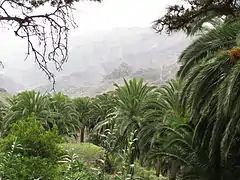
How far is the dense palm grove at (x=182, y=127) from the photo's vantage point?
4.80 metres

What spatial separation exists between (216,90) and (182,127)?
341 centimetres

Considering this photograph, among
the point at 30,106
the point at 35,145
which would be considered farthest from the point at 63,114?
the point at 35,145

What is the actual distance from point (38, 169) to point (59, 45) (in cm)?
167

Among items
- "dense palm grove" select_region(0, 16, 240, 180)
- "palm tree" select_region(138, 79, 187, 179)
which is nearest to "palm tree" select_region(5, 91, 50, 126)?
"dense palm grove" select_region(0, 16, 240, 180)

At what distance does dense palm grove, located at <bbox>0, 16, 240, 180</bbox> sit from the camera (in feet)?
15.7

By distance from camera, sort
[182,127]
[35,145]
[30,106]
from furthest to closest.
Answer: [30,106]
[182,127]
[35,145]

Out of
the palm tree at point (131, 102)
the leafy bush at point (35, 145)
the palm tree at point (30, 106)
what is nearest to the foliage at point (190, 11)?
the leafy bush at point (35, 145)

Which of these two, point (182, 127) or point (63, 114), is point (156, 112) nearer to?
point (182, 127)

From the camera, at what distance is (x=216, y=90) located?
8.71 m

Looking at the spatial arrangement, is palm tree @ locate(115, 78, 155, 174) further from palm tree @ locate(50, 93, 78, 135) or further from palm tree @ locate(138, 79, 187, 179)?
palm tree @ locate(50, 93, 78, 135)

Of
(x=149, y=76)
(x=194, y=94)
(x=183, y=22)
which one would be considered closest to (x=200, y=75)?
(x=194, y=94)

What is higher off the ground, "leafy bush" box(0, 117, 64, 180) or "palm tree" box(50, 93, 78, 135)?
"palm tree" box(50, 93, 78, 135)

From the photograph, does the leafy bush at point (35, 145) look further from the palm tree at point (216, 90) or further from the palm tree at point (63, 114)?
the palm tree at point (63, 114)

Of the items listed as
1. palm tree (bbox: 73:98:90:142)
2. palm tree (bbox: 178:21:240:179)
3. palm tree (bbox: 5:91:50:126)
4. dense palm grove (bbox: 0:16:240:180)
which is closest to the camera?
dense palm grove (bbox: 0:16:240:180)
